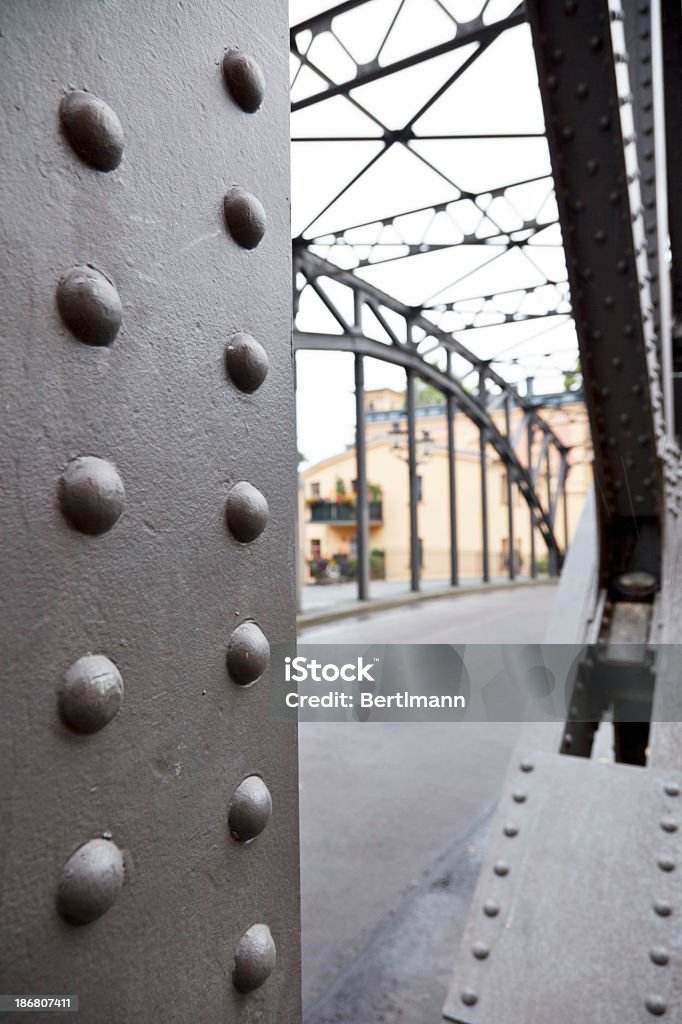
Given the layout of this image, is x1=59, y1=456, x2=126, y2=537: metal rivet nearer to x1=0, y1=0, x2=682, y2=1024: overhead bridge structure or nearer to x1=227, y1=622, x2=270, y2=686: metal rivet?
x1=0, y1=0, x2=682, y2=1024: overhead bridge structure

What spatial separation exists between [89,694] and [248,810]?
189mm

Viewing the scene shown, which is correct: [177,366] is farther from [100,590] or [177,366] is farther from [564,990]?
[564,990]

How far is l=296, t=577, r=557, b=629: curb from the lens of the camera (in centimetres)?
994

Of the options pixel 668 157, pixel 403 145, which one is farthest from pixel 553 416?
pixel 668 157

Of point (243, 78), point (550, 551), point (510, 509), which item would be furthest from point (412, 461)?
point (243, 78)

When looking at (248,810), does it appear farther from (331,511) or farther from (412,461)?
(331,511)

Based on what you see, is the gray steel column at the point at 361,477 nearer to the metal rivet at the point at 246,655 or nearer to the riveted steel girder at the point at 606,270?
the riveted steel girder at the point at 606,270

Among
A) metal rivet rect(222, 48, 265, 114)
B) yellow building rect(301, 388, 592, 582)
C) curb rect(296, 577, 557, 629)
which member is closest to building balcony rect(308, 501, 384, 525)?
yellow building rect(301, 388, 592, 582)

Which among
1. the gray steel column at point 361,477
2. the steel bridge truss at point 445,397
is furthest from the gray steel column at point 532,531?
the gray steel column at point 361,477

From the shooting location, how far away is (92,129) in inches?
18.4

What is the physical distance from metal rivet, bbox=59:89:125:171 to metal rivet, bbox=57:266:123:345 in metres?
0.08

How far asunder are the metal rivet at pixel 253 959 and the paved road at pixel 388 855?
1.75 meters

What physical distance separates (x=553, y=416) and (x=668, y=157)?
78.2 feet

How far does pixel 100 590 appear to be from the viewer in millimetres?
463
